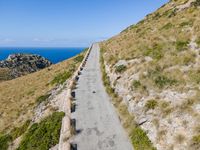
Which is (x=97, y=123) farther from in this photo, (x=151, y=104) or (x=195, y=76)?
(x=195, y=76)

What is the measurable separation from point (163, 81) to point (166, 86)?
93 centimetres

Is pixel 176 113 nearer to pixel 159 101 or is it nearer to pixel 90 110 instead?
pixel 159 101

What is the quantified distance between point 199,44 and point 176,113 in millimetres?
12044

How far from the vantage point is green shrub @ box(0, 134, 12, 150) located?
22531 millimetres

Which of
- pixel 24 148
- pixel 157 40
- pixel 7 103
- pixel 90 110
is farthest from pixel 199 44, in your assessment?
pixel 7 103

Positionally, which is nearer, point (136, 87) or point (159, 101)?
point (159, 101)

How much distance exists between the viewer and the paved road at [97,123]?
1550 centimetres

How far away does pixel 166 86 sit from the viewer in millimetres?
19797

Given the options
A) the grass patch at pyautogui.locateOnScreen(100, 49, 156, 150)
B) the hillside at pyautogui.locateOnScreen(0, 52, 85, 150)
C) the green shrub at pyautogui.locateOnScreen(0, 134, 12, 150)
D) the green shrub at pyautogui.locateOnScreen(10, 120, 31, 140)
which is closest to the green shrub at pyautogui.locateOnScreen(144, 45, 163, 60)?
the grass patch at pyautogui.locateOnScreen(100, 49, 156, 150)

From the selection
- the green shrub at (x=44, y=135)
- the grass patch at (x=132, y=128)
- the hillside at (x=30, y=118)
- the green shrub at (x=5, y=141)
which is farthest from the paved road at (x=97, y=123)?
the green shrub at (x=5, y=141)

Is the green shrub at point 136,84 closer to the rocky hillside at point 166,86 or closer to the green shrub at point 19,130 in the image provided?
the rocky hillside at point 166,86

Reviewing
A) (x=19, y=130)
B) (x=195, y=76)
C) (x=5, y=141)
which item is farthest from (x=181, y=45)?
(x=5, y=141)

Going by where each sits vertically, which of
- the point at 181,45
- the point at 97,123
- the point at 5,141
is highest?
the point at 181,45

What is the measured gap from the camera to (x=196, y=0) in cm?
4584
